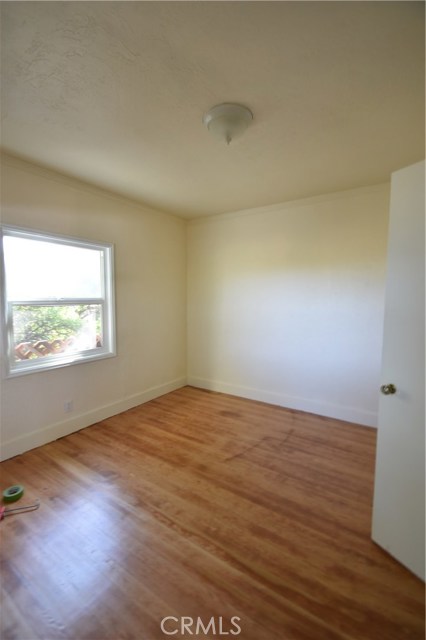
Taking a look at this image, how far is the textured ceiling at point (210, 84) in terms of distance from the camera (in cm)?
116

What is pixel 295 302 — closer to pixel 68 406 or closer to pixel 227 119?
pixel 227 119

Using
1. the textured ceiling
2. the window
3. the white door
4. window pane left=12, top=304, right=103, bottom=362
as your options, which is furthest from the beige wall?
the white door

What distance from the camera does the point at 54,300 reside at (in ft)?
8.90

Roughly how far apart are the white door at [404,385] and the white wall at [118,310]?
2767 millimetres

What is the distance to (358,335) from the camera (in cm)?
307

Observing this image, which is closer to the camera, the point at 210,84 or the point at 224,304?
the point at 210,84

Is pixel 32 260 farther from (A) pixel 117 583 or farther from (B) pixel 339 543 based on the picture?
(B) pixel 339 543

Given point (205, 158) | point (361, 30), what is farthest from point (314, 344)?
point (361, 30)

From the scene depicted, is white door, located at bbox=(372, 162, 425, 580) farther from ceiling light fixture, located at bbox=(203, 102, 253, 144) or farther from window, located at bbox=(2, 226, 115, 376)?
window, located at bbox=(2, 226, 115, 376)

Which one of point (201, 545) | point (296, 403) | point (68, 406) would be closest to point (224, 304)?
point (296, 403)

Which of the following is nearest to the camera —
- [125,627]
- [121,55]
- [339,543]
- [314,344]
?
[125,627]

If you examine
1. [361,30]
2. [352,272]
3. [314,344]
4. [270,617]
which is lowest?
[270,617]

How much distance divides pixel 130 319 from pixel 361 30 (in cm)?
313

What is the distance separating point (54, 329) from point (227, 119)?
2403mm
